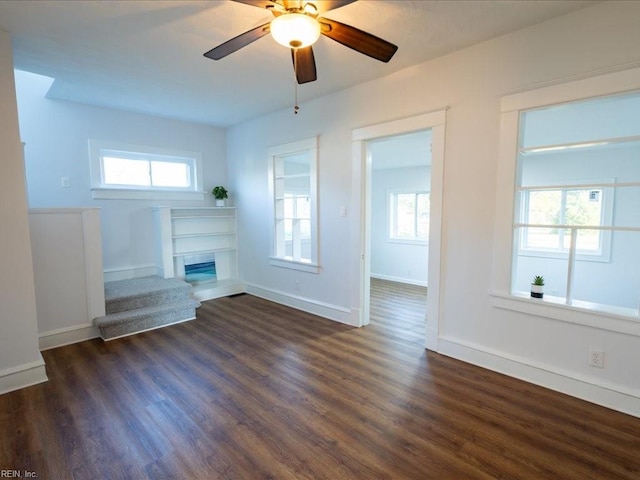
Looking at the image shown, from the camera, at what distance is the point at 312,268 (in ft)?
13.8

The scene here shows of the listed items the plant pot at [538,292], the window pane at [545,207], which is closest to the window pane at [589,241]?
the window pane at [545,207]

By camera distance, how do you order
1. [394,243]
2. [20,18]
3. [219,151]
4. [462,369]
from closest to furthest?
[20,18], [462,369], [219,151], [394,243]

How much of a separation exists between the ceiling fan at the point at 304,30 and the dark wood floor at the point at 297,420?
238 centimetres

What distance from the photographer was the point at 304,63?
210cm

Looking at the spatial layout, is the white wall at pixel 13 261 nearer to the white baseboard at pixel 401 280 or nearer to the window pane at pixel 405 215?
the white baseboard at pixel 401 280

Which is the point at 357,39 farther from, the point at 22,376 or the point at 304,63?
the point at 22,376

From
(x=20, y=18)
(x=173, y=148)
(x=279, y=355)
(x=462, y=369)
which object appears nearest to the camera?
(x=20, y=18)

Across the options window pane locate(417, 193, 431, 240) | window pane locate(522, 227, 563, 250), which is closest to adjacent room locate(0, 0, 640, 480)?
window pane locate(522, 227, 563, 250)

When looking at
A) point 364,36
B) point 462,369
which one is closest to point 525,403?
point 462,369

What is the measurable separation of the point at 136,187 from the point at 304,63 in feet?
12.0

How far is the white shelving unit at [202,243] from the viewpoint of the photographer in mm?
4523

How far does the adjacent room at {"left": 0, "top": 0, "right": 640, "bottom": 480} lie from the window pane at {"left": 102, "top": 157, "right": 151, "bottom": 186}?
2 centimetres

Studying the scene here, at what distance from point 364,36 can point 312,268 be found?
287 cm

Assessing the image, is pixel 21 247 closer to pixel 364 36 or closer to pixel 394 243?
pixel 364 36
